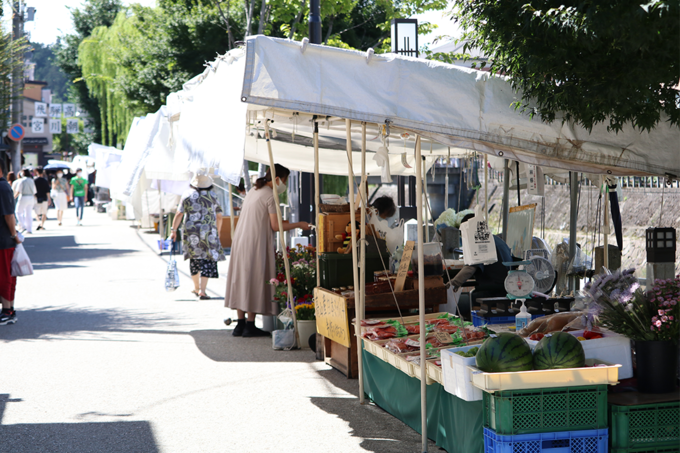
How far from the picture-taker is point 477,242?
21.4ft

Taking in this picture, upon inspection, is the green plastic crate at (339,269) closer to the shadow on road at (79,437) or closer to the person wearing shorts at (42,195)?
the shadow on road at (79,437)

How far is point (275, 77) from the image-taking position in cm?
454

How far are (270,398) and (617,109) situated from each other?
369 cm

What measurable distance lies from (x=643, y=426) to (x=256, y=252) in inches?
205

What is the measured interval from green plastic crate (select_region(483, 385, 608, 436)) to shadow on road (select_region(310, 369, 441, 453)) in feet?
3.65

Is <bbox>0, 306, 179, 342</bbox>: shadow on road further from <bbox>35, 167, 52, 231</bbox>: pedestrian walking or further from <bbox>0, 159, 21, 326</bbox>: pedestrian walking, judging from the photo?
<bbox>35, 167, 52, 231</bbox>: pedestrian walking

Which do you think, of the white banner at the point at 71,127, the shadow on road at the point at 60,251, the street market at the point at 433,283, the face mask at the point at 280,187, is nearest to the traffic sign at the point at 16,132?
the shadow on road at the point at 60,251

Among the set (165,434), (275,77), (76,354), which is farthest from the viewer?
(76,354)

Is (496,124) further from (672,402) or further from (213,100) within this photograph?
(213,100)

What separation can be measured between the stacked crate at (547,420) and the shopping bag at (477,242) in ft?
8.40

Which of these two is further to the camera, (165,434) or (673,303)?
(165,434)

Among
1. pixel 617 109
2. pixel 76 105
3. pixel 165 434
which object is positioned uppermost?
pixel 76 105

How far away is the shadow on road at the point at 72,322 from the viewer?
9.17m

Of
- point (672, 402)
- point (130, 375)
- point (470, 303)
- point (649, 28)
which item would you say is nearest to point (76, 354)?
point (130, 375)
